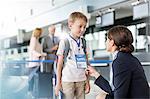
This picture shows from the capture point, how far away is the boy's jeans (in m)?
2.40

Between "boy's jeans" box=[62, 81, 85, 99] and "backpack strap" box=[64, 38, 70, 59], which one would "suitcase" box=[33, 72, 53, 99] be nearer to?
"boy's jeans" box=[62, 81, 85, 99]

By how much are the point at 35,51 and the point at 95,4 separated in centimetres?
252

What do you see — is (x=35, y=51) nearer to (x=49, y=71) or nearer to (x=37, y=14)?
(x=49, y=71)

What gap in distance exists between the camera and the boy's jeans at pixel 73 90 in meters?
2.40

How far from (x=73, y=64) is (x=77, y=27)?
0.30 m

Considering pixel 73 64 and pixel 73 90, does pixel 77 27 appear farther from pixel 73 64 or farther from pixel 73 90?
pixel 73 90

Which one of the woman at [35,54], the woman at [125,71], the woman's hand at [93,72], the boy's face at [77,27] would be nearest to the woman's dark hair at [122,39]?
the woman at [125,71]

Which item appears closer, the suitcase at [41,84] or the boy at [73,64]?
the boy at [73,64]

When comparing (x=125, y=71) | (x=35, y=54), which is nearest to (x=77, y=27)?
(x=125, y=71)

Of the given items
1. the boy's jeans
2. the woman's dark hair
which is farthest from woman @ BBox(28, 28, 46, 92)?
the woman's dark hair

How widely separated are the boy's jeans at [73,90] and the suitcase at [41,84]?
163 centimetres

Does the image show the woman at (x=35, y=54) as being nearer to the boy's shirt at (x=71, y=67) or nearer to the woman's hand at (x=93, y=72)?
the boy's shirt at (x=71, y=67)

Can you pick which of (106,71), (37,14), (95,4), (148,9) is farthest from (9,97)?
(37,14)

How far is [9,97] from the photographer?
379 cm
